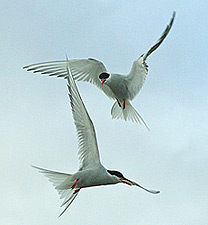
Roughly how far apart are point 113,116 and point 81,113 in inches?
100

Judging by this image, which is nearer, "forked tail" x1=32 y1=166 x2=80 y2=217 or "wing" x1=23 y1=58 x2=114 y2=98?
"forked tail" x1=32 y1=166 x2=80 y2=217

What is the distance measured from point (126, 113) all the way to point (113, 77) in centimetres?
83

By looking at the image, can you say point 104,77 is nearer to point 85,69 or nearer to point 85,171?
point 85,69

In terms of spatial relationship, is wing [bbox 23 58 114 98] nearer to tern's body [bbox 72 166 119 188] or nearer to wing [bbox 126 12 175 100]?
wing [bbox 126 12 175 100]

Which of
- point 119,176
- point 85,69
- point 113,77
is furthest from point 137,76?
point 119,176

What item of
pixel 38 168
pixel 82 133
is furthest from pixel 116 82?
pixel 38 168

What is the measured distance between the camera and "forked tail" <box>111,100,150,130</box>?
779 centimetres

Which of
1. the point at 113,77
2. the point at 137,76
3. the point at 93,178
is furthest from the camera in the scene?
the point at 137,76

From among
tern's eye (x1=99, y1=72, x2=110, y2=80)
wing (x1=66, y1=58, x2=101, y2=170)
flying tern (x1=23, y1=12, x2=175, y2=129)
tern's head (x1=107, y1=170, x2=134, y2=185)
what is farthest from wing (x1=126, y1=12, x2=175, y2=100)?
tern's head (x1=107, y1=170, x2=134, y2=185)

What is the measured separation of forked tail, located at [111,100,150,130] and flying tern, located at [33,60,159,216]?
210 centimetres

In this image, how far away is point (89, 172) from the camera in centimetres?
565

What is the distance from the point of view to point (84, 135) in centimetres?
569

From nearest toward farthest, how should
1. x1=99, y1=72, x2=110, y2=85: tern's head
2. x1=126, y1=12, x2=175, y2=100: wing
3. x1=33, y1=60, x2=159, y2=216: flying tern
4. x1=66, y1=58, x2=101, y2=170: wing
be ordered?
1. x1=66, y1=58, x2=101, y2=170: wing
2. x1=33, y1=60, x2=159, y2=216: flying tern
3. x1=99, y1=72, x2=110, y2=85: tern's head
4. x1=126, y1=12, x2=175, y2=100: wing

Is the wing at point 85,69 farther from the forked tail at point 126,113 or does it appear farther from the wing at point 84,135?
the wing at point 84,135
